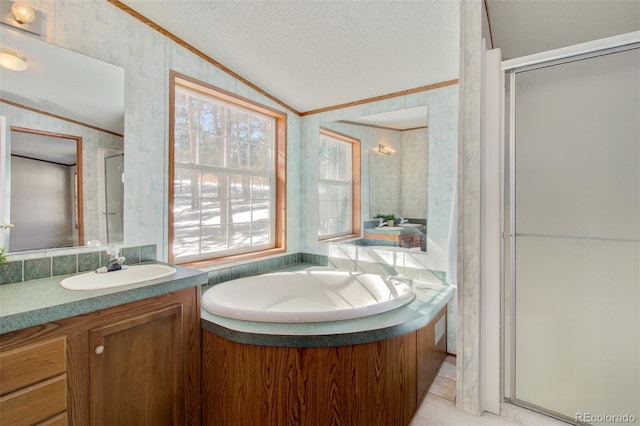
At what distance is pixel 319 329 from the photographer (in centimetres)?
157

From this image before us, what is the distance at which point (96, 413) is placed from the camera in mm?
1314

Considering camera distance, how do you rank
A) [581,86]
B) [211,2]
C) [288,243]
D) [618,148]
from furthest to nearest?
[288,243] < [211,2] < [581,86] < [618,148]

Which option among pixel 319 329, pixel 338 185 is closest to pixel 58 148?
pixel 319 329

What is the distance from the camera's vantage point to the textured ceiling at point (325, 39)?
1.91m

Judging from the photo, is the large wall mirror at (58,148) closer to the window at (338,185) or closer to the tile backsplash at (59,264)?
the tile backsplash at (59,264)

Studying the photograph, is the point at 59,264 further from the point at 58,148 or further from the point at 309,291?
the point at 309,291

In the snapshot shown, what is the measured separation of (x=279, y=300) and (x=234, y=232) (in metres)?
0.76

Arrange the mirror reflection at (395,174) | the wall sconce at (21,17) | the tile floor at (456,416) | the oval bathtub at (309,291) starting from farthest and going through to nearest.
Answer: the mirror reflection at (395,174), the oval bathtub at (309,291), the tile floor at (456,416), the wall sconce at (21,17)

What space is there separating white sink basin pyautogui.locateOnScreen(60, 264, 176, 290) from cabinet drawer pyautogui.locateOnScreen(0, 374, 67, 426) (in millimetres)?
441

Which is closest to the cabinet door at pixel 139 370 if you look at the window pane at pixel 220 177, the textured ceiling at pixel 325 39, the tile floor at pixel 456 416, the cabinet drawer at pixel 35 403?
the cabinet drawer at pixel 35 403

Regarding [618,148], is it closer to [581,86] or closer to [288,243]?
[581,86]

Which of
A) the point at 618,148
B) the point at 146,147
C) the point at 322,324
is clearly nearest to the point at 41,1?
the point at 146,147

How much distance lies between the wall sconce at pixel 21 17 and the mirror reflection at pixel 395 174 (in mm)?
A: 2333

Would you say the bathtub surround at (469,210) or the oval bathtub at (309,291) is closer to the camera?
the bathtub surround at (469,210)
